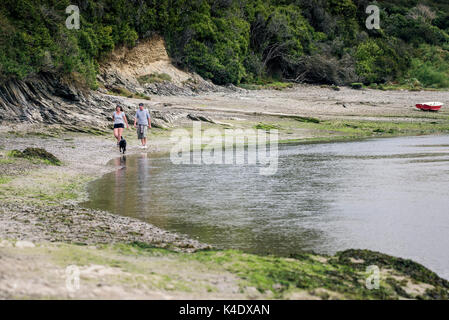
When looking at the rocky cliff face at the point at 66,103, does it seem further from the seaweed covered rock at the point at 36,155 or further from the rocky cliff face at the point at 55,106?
the seaweed covered rock at the point at 36,155

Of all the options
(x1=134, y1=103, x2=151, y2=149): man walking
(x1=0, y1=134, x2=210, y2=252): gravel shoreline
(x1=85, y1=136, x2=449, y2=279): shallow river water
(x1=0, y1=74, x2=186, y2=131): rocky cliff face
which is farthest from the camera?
(x1=0, y1=74, x2=186, y2=131): rocky cliff face

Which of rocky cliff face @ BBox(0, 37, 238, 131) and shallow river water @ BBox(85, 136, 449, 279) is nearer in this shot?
shallow river water @ BBox(85, 136, 449, 279)

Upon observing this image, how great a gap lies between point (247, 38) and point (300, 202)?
129ft

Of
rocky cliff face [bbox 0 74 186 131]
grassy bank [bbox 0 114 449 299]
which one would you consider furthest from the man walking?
grassy bank [bbox 0 114 449 299]

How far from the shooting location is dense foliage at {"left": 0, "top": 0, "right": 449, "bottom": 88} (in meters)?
24.0

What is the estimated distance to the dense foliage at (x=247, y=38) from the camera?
78.6ft

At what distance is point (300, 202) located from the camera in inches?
478

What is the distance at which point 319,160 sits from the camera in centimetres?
1903

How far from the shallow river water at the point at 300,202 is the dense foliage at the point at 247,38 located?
7972 millimetres

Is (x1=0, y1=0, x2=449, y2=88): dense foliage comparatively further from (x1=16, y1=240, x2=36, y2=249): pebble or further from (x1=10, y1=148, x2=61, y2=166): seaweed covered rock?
(x1=16, y1=240, x2=36, y2=249): pebble

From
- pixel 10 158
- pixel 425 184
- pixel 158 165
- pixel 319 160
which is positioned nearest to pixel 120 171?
pixel 158 165

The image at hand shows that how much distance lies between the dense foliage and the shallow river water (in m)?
7.97
